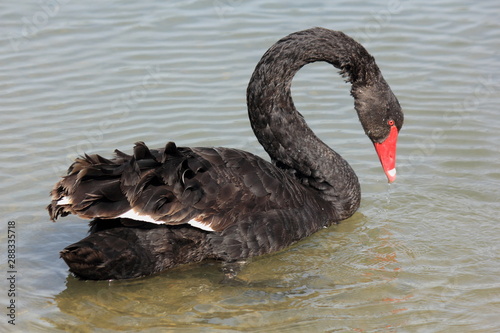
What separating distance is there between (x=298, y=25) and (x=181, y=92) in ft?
6.75

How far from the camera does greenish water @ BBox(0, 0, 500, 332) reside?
17.6 feet

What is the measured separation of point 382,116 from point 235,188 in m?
1.58

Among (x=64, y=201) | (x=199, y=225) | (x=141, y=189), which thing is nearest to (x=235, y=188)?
(x=199, y=225)

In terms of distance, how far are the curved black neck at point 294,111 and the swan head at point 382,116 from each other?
0.08m

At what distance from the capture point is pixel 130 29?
9.91 metres

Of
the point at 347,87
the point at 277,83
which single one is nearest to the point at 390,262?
the point at 277,83

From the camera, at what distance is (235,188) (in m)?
5.82

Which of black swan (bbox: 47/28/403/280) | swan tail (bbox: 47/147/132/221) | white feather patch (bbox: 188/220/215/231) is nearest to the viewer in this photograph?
swan tail (bbox: 47/147/132/221)

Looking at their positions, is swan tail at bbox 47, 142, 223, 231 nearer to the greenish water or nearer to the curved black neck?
the greenish water

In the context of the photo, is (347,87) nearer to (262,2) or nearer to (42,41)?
(262,2)

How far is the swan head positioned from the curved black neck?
0.08m

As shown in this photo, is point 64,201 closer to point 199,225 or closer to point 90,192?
point 90,192

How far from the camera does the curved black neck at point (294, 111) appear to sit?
21.8 feet

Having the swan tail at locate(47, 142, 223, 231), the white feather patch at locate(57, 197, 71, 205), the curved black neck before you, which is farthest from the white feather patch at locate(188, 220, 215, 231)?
the curved black neck
